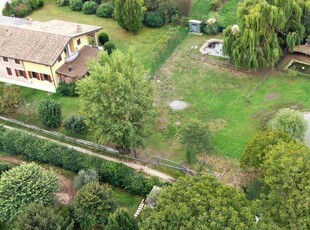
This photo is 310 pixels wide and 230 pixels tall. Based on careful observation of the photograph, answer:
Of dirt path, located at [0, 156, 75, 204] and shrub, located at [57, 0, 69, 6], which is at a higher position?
shrub, located at [57, 0, 69, 6]

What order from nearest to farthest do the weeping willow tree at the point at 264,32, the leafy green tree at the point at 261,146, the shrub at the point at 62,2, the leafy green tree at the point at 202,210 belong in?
the leafy green tree at the point at 202,210 → the leafy green tree at the point at 261,146 → the weeping willow tree at the point at 264,32 → the shrub at the point at 62,2

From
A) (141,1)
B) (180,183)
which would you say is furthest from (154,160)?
(141,1)

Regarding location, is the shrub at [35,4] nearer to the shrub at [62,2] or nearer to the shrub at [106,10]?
the shrub at [62,2]

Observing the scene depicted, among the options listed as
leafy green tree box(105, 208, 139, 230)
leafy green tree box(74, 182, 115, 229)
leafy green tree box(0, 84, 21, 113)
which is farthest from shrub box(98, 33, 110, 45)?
leafy green tree box(105, 208, 139, 230)

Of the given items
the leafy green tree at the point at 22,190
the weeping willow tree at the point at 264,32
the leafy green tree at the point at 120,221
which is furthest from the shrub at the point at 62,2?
the leafy green tree at the point at 120,221

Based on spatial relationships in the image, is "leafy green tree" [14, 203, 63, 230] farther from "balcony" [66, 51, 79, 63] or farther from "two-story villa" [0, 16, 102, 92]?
"balcony" [66, 51, 79, 63]

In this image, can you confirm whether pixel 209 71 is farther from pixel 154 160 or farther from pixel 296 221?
pixel 296 221

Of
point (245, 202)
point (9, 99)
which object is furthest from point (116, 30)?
point (245, 202)

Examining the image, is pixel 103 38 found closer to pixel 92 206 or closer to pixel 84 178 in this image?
pixel 84 178
